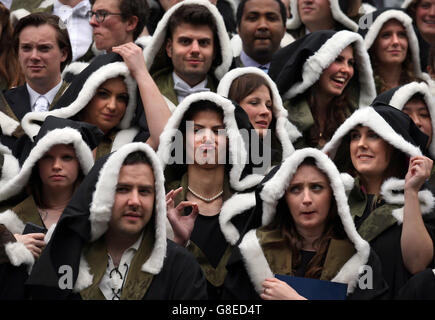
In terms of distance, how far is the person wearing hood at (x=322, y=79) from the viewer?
9.82 meters

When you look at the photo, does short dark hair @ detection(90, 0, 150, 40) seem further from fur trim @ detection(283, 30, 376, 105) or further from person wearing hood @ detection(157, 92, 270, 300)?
person wearing hood @ detection(157, 92, 270, 300)

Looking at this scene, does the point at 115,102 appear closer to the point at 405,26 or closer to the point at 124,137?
the point at 124,137

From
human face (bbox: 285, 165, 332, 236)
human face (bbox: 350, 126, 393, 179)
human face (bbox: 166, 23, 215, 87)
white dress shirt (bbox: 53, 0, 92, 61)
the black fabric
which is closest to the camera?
human face (bbox: 285, 165, 332, 236)

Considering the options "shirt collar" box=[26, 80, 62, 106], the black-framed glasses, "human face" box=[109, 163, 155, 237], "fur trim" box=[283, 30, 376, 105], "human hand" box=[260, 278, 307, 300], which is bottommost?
"human hand" box=[260, 278, 307, 300]

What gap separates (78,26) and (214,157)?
11.4ft

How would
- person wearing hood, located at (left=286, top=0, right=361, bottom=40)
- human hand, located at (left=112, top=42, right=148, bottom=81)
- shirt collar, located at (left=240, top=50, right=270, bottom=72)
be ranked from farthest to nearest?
person wearing hood, located at (left=286, top=0, right=361, bottom=40), shirt collar, located at (left=240, top=50, right=270, bottom=72), human hand, located at (left=112, top=42, right=148, bottom=81)

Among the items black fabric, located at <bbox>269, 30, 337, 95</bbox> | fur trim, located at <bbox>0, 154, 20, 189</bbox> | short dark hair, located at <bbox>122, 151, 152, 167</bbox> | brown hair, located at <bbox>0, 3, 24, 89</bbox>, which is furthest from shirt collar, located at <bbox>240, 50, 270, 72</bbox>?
short dark hair, located at <bbox>122, 151, 152, 167</bbox>

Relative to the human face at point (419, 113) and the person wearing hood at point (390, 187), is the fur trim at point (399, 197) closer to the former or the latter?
the person wearing hood at point (390, 187)

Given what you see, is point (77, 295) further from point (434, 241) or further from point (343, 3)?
point (343, 3)

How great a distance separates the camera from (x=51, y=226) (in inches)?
312

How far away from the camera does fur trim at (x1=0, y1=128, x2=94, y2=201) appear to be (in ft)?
26.7

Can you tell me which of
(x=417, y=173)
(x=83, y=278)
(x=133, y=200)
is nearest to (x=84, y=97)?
(x=133, y=200)

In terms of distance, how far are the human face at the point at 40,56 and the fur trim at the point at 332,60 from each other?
2.09 m

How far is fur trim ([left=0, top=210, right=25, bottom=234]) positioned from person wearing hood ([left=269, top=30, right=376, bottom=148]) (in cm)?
278
